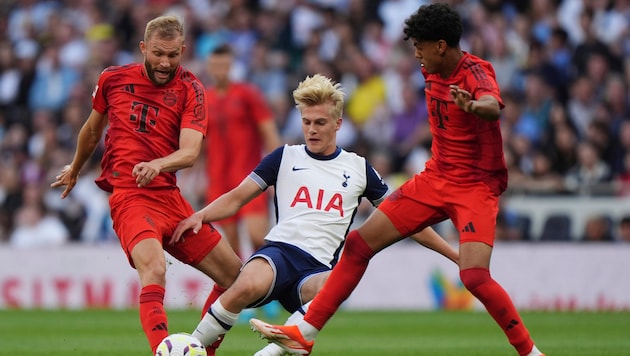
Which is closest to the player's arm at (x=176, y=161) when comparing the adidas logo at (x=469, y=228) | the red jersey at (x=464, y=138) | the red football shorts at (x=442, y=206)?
the red football shorts at (x=442, y=206)

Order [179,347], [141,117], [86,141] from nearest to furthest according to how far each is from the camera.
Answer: [179,347] < [141,117] < [86,141]

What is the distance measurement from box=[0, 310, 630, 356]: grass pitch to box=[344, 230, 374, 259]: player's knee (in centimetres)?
214

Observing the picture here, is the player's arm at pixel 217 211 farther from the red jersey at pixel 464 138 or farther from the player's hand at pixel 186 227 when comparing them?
the red jersey at pixel 464 138

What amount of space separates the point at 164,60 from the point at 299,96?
0.95 m

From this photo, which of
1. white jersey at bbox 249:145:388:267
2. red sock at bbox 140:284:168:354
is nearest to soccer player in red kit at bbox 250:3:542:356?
white jersey at bbox 249:145:388:267

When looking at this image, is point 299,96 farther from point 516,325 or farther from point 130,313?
point 130,313

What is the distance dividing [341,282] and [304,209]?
0.74 m

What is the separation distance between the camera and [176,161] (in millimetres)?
7680

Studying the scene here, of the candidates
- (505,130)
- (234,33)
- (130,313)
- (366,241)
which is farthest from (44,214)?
(366,241)

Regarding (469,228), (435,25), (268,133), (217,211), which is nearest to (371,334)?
(268,133)

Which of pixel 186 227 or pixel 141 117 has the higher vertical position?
pixel 141 117

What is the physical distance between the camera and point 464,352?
974cm

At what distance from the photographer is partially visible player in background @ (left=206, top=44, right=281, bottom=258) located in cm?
1235

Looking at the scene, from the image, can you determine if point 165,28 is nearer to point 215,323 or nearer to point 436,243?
point 215,323
